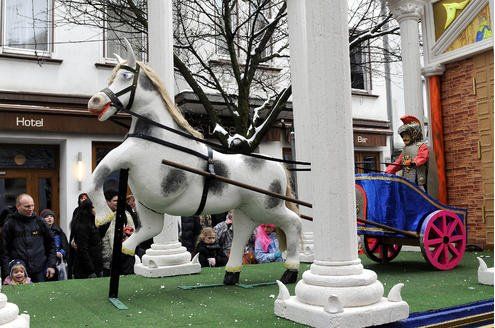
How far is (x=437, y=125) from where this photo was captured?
815 centimetres

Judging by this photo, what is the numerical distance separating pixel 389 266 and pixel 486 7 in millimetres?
3800

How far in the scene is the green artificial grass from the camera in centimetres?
385

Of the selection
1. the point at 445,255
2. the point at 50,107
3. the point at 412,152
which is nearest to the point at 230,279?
the point at 445,255

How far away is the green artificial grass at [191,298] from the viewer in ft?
12.6

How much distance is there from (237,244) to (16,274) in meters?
2.76

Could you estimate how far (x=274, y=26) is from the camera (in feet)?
39.4

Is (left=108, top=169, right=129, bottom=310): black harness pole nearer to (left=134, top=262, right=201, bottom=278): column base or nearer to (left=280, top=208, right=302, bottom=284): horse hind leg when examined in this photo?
(left=134, top=262, right=201, bottom=278): column base

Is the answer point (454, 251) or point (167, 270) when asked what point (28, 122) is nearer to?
point (167, 270)

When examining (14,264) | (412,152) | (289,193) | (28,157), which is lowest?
(14,264)

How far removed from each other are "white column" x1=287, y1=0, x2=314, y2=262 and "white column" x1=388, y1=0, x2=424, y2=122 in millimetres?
1854

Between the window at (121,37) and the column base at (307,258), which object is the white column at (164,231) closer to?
the column base at (307,258)

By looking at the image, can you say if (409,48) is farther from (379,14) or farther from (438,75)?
(379,14)

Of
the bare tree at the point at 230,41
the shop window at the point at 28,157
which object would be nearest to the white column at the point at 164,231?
the bare tree at the point at 230,41

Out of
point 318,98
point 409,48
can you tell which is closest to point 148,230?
point 318,98
